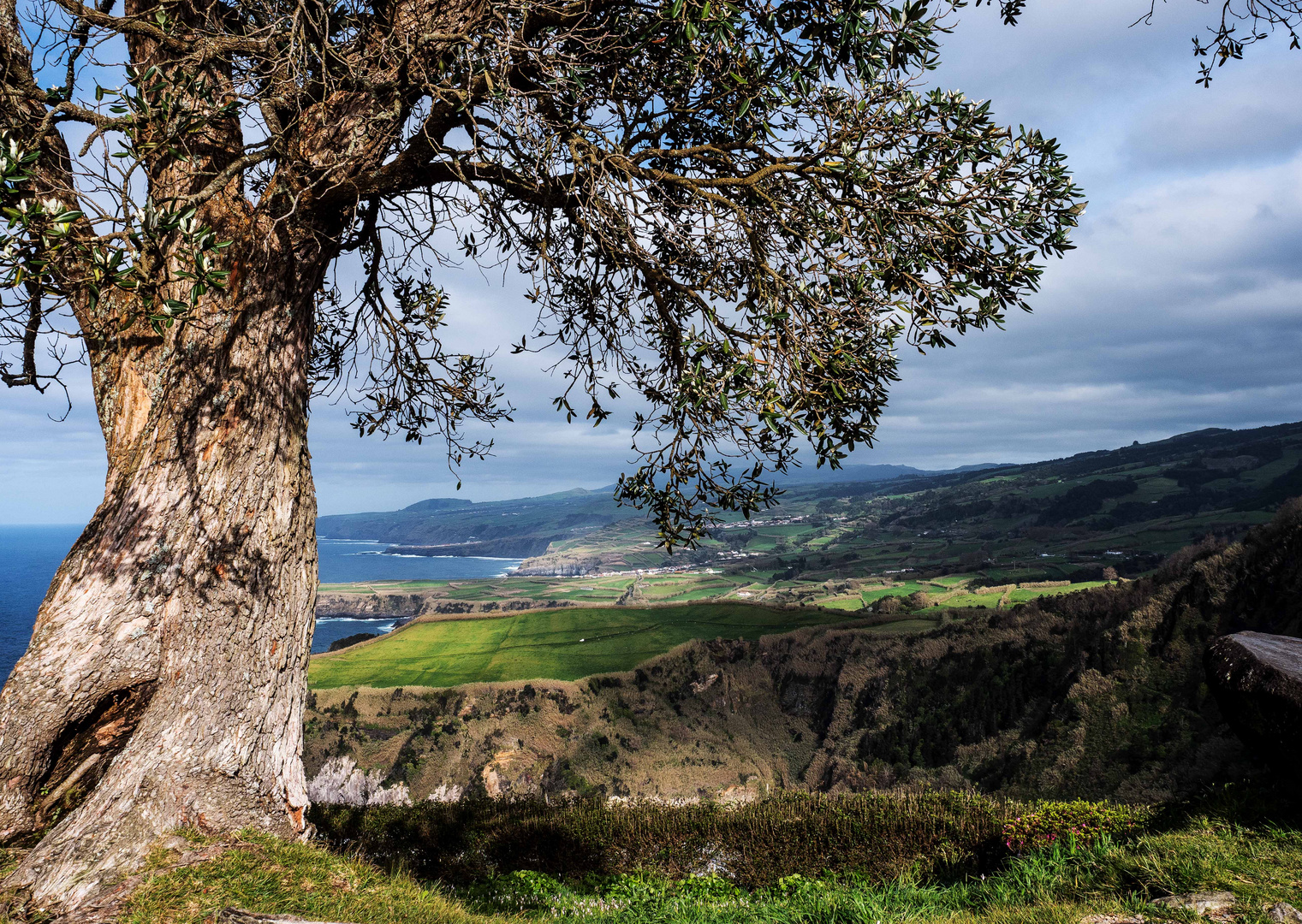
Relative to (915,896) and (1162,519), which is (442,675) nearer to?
(915,896)

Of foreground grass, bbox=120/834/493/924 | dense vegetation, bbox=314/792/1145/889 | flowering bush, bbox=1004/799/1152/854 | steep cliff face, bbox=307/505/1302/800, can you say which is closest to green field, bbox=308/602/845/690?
steep cliff face, bbox=307/505/1302/800

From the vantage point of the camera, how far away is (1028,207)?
7.49 meters

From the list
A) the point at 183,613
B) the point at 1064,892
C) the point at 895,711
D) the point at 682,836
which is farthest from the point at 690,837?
the point at 895,711

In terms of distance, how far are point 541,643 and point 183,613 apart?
7592 centimetres

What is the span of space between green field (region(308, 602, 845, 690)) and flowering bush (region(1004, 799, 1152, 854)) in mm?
54370

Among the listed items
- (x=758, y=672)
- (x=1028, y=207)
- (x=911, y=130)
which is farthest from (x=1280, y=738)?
(x=758, y=672)

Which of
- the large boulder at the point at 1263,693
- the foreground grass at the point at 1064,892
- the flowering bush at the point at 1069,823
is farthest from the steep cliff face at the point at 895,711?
the foreground grass at the point at 1064,892

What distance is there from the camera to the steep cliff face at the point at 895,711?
35812 mm

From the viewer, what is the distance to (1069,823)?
31.2 ft

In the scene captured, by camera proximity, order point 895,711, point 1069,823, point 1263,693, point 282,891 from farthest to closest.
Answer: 1. point 895,711
2. point 1069,823
3. point 1263,693
4. point 282,891

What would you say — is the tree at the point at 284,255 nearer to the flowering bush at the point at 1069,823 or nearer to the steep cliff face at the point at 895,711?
the flowering bush at the point at 1069,823

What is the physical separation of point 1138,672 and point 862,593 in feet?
201

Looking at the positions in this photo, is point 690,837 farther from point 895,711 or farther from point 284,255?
point 895,711

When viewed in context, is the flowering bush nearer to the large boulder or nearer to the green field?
the large boulder
